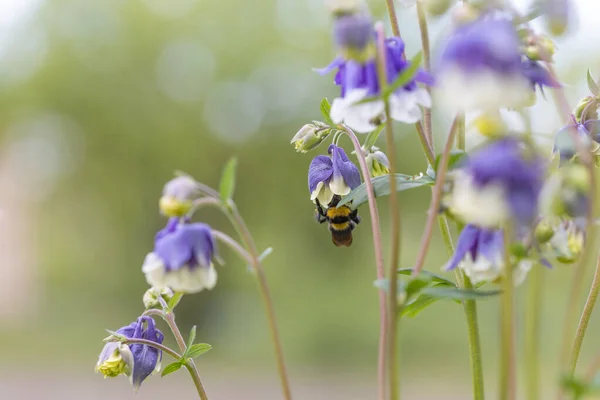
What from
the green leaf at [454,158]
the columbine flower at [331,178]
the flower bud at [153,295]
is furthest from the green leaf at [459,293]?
the flower bud at [153,295]

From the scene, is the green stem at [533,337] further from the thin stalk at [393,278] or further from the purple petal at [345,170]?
the purple petal at [345,170]

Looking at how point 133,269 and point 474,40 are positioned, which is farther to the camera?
point 133,269

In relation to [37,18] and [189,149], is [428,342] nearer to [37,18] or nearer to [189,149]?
[189,149]

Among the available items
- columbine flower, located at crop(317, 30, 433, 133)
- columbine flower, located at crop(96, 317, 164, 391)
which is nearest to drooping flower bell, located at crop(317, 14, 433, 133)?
columbine flower, located at crop(317, 30, 433, 133)

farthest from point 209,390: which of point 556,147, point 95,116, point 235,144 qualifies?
point 556,147

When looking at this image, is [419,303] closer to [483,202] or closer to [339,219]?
[339,219]

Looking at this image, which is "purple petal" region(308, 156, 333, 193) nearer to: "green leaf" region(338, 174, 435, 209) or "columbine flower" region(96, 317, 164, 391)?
"green leaf" region(338, 174, 435, 209)

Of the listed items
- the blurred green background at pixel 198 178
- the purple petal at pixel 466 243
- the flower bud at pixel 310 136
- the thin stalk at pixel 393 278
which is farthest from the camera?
the blurred green background at pixel 198 178
